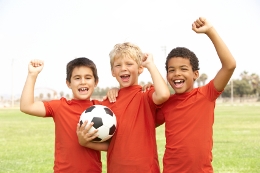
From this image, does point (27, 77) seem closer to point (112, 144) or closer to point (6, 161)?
point (112, 144)

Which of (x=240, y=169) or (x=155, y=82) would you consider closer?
Result: (x=155, y=82)

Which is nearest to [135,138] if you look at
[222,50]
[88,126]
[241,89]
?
[88,126]

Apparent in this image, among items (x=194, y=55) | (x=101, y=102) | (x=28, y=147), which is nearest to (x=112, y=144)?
(x=101, y=102)

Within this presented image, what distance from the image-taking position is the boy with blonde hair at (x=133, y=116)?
406 cm

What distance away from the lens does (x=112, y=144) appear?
4.20 m

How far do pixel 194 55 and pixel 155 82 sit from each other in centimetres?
66

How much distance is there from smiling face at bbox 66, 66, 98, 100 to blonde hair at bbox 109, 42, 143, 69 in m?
0.30

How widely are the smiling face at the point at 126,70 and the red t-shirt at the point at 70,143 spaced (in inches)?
20.1

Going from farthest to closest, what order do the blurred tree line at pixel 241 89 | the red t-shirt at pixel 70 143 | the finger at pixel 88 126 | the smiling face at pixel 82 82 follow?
the blurred tree line at pixel 241 89 < the smiling face at pixel 82 82 < the red t-shirt at pixel 70 143 < the finger at pixel 88 126

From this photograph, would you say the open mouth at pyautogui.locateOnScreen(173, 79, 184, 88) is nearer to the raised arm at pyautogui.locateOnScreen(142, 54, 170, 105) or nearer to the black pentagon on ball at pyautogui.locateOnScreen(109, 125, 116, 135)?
the raised arm at pyautogui.locateOnScreen(142, 54, 170, 105)

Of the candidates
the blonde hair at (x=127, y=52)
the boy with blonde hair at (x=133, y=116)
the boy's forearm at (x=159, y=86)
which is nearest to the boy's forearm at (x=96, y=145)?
the boy with blonde hair at (x=133, y=116)

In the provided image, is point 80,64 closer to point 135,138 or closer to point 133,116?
point 133,116

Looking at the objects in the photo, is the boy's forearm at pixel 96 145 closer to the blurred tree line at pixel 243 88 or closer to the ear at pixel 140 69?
the ear at pixel 140 69

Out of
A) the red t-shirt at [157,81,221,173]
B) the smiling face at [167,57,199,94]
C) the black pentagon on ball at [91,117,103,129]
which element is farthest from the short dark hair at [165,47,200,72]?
the black pentagon on ball at [91,117,103,129]
